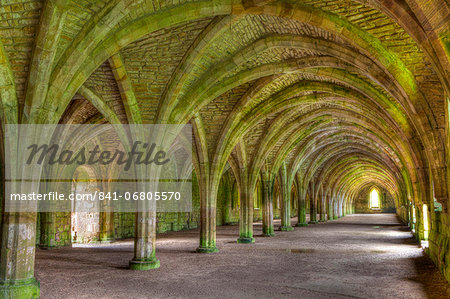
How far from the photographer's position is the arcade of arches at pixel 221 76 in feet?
18.5

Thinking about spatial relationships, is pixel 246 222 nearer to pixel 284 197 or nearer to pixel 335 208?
pixel 284 197

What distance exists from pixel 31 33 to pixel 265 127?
979 centimetres

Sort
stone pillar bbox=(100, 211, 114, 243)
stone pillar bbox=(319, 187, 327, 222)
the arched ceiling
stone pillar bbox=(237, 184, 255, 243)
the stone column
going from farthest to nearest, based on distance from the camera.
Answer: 1. stone pillar bbox=(319, 187, 327, 222)
2. the stone column
3. stone pillar bbox=(100, 211, 114, 243)
4. stone pillar bbox=(237, 184, 255, 243)
5. the arched ceiling

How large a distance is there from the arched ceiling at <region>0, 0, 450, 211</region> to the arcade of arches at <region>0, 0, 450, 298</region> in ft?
0.07

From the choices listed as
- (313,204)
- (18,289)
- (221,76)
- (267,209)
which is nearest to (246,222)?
(267,209)

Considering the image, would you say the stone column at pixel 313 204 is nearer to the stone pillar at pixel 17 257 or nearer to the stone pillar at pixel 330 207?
the stone pillar at pixel 330 207

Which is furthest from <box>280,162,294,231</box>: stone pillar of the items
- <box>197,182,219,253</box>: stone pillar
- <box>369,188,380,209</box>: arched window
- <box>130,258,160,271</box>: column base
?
<box>369,188,380,209</box>: arched window

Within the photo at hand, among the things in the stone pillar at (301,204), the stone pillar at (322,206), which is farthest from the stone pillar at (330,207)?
the stone pillar at (301,204)

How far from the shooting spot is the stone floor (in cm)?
620

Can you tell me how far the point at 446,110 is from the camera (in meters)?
6.48

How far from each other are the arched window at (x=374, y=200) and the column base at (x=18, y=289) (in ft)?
170

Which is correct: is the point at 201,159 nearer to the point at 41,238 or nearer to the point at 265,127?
the point at 265,127

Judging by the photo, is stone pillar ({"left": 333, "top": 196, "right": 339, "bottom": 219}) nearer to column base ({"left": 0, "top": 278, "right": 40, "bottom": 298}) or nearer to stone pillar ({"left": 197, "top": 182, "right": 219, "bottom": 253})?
stone pillar ({"left": 197, "top": 182, "right": 219, "bottom": 253})

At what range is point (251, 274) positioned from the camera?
778 centimetres
